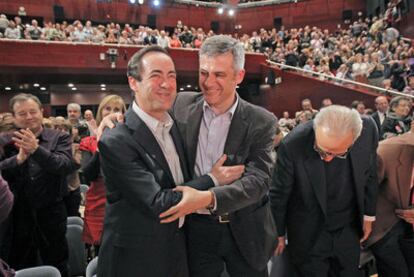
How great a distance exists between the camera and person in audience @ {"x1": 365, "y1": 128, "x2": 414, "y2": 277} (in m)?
2.13

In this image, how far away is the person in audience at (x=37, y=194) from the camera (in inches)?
88.2

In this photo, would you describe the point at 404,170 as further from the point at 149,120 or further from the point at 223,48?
the point at 149,120

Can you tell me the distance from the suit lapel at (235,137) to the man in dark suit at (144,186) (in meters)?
0.16

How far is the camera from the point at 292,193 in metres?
1.98

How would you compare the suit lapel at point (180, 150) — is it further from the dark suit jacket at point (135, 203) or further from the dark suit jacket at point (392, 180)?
the dark suit jacket at point (392, 180)

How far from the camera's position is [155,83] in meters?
1.38

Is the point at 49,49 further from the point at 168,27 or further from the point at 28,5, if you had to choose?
the point at 168,27

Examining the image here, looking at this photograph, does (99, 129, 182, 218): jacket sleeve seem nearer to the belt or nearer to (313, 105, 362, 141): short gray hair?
the belt

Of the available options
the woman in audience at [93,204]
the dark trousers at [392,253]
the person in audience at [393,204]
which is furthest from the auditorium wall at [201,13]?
the dark trousers at [392,253]

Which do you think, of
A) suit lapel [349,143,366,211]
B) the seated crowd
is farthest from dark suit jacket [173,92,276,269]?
the seated crowd

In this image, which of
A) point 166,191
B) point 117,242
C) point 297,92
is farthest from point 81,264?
point 297,92

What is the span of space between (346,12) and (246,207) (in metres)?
15.6

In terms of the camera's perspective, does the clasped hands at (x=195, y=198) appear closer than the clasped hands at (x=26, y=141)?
Yes

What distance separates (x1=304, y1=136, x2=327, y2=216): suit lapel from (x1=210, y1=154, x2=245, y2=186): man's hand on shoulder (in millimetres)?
547
